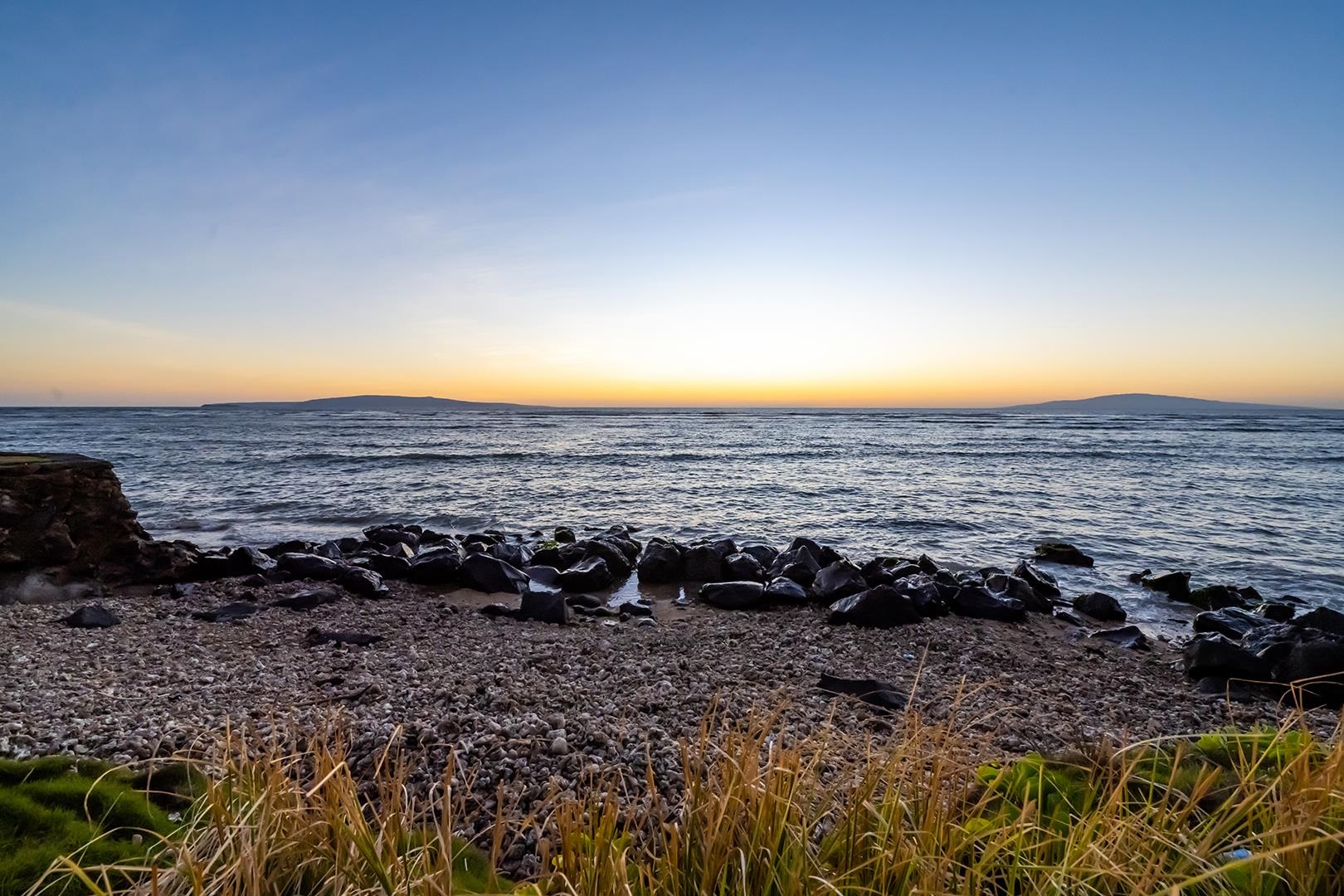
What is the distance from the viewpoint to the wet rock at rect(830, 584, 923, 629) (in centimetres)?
834

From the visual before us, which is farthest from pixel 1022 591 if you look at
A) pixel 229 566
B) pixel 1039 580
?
pixel 229 566

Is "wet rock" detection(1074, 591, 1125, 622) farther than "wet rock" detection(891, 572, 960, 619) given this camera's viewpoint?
Yes

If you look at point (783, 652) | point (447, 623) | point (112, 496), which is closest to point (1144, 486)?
point (783, 652)

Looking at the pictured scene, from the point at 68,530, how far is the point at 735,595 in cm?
964

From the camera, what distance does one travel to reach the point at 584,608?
9.24m

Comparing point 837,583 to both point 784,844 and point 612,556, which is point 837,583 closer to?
point 612,556

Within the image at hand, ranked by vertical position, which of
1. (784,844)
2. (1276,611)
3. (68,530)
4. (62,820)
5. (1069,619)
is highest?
(784,844)

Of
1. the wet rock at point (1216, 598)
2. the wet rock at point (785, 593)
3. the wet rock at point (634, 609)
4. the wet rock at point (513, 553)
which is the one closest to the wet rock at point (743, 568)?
the wet rock at point (785, 593)

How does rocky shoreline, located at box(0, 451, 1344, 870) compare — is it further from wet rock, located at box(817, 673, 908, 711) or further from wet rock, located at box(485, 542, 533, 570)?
wet rock, located at box(485, 542, 533, 570)

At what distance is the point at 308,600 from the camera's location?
889 centimetres

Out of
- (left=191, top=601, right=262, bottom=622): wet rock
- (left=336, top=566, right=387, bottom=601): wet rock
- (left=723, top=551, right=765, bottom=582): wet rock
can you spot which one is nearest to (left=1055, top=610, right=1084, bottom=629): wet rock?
(left=723, top=551, right=765, bottom=582): wet rock

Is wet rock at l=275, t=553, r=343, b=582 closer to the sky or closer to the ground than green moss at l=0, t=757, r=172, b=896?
closer to the ground

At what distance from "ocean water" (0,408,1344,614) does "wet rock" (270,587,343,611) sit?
6697mm

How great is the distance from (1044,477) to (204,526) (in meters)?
28.4
